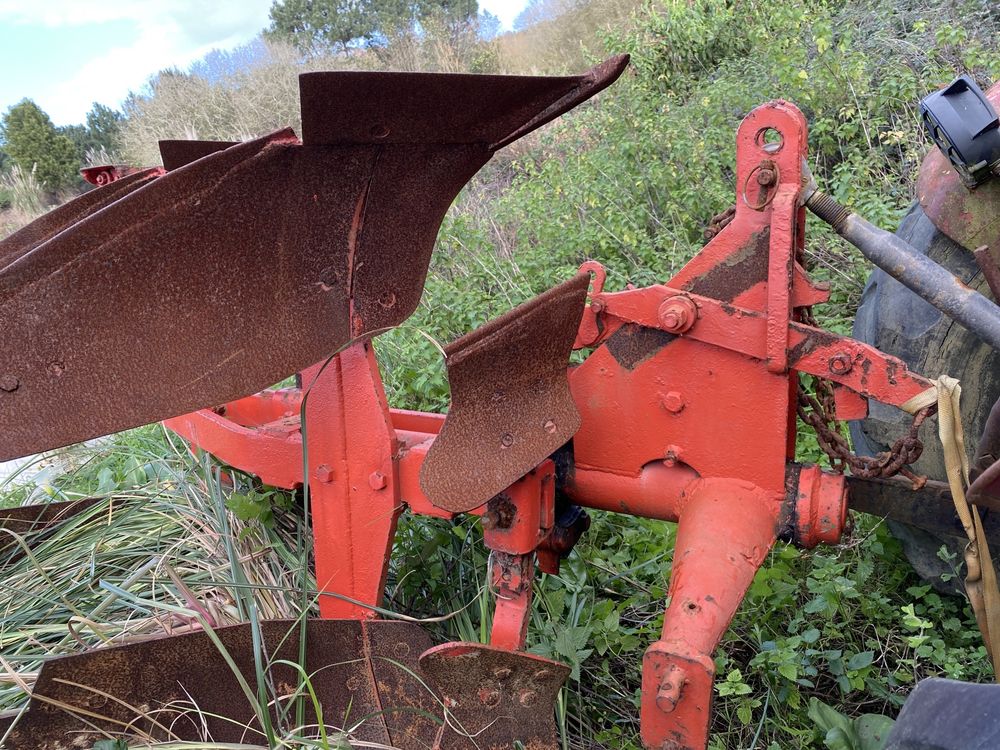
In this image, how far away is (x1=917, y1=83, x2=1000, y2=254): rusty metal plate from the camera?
73.7 inches

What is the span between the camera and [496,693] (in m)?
1.77

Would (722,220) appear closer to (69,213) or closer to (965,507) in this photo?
(965,507)

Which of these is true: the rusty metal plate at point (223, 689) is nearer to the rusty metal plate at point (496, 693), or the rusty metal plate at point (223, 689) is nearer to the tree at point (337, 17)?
the rusty metal plate at point (496, 693)

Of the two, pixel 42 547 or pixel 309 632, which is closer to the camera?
pixel 309 632

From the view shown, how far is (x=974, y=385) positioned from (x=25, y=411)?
211 cm

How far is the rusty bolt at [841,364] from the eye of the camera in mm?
1678

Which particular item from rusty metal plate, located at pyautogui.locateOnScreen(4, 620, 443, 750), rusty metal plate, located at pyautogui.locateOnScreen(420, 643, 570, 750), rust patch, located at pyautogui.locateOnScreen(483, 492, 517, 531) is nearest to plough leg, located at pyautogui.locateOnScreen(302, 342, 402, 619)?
rusty metal plate, located at pyautogui.locateOnScreen(4, 620, 443, 750)

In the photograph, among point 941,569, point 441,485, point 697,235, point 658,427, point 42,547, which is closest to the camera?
point 441,485

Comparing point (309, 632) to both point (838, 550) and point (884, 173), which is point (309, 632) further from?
point (884, 173)

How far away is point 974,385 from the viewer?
6.48 ft

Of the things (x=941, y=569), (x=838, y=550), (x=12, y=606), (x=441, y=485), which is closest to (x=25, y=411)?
(x=441, y=485)

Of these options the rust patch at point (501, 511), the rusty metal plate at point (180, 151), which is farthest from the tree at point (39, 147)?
the rust patch at point (501, 511)

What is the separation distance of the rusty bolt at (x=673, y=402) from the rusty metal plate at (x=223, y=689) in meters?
0.82

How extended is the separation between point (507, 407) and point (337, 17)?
24246mm
